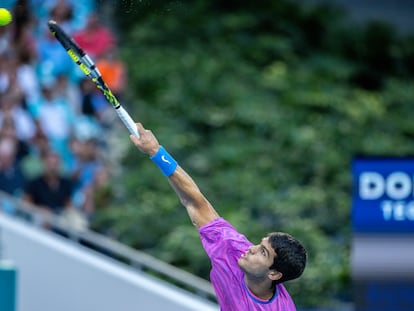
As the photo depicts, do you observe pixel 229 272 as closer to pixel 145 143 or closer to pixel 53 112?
pixel 145 143

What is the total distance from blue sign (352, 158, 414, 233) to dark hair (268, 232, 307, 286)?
166cm

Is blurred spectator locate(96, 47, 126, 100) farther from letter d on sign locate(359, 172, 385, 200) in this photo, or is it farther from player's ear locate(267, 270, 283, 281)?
player's ear locate(267, 270, 283, 281)

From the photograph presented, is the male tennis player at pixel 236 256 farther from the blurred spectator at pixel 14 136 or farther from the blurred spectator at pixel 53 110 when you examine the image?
the blurred spectator at pixel 14 136

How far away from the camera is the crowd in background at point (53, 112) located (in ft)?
38.9

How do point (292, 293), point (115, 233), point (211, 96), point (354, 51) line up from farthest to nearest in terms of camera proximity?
point (354, 51), point (211, 96), point (115, 233), point (292, 293)

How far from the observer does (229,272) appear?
6.53 meters

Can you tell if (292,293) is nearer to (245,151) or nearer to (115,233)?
(115,233)

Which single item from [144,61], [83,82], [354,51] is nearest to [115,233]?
[83,82]

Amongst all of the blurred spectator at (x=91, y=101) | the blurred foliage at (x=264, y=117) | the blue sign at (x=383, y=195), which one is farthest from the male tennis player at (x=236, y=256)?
the blurred spectator at (x=91, y=101)

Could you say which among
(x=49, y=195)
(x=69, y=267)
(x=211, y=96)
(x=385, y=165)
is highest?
(x=211, y=96)

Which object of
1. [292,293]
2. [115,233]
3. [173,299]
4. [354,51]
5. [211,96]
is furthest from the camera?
[354,51]

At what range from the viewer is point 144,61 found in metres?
16.0

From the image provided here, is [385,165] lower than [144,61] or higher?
lower

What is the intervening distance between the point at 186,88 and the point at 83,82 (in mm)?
2946
